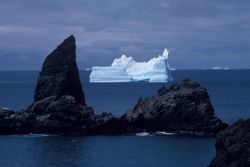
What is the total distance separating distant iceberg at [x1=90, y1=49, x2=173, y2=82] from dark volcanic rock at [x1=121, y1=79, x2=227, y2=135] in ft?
257

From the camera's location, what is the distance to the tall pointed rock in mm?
79938

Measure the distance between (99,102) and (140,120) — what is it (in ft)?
176

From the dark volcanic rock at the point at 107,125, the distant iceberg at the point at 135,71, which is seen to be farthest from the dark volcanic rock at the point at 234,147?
the distant iceberg at the point at 135,71

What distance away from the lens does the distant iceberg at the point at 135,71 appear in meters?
163

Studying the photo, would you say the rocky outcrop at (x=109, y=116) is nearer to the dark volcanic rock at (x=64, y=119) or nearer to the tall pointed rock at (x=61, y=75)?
the dark volcanic rock at (x=64, y=119)

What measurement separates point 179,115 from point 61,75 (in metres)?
13.9


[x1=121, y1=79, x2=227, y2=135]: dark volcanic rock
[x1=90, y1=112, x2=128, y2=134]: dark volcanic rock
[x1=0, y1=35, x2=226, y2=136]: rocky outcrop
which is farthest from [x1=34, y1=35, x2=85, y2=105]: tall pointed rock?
[x1=121, y1=79, x2=227, y2=135]: dark volcanic rock

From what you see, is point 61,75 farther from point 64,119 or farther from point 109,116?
point 109,116

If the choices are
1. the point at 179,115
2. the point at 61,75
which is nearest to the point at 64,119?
the point at 61,75

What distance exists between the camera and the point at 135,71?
574 feet

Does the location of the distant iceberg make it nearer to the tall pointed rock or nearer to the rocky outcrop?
the tall pointed rock

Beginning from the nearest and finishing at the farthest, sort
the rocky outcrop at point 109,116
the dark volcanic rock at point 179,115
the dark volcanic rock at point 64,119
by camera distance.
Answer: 1. the dark volcanic rock at point 64,119
2. the rocky outcrop at point 109,116
3. the dark volcanic rock at point 179,115

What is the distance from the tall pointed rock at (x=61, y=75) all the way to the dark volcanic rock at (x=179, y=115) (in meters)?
7.11

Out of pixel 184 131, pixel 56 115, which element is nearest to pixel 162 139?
pixel 184 131
